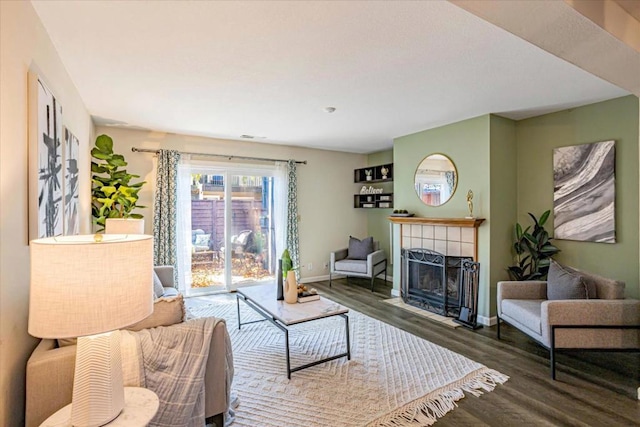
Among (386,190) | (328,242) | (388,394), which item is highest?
(386,190)

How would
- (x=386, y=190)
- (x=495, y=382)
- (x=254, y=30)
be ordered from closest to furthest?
(x=254, y=30) → (x=495, y=382) → (x=386, y=190)

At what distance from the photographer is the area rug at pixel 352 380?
2092mm

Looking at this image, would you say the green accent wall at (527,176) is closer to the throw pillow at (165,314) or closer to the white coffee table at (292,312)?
the white coffee table at (292,312)

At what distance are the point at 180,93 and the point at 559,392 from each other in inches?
155

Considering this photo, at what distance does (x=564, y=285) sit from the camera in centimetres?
278

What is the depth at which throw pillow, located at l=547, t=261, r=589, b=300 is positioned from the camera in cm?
268

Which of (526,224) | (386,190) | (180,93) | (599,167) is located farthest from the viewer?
(386,190)

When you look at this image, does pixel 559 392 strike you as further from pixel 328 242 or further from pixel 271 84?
pixel 328 242

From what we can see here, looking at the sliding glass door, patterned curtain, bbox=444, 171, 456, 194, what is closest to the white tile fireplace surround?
patterned curtain, bbox=444, 171, 456, 194

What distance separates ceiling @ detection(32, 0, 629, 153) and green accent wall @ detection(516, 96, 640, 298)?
21 centimetres

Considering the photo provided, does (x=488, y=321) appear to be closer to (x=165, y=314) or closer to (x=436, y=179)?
(x=436, y=179)

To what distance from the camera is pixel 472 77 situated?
2.64 meters

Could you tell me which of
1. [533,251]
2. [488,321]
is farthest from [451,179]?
[488,321]

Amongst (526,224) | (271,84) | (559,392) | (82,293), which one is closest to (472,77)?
(271,84)
